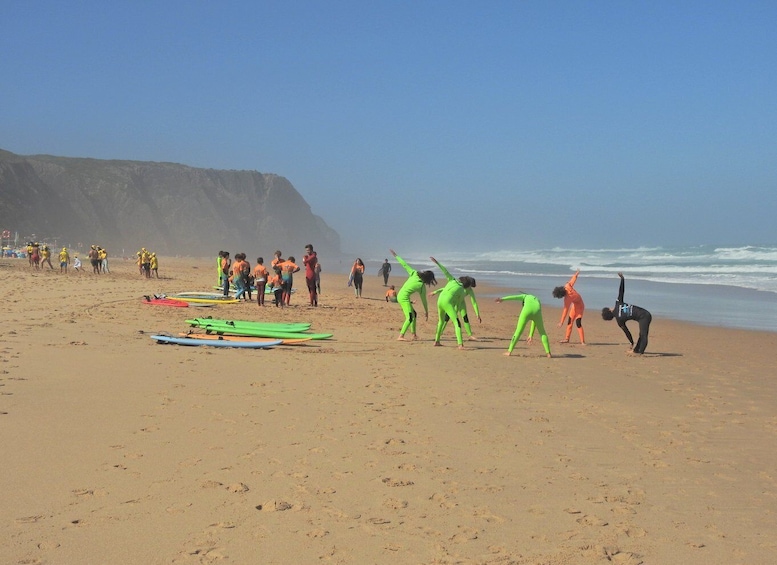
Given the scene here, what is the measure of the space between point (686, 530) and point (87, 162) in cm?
12588

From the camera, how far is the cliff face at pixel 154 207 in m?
89.9

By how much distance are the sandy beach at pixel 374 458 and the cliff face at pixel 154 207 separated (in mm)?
81156

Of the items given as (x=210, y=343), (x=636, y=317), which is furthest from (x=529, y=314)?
(x=210, y=343)

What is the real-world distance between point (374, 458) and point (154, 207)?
11460cm

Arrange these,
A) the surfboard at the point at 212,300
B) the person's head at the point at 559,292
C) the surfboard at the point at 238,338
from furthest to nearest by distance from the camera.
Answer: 1. the surfboard at the point at 212,300
2. the person's head at the point at 559,292
3. the surfboard at the point at 238,338

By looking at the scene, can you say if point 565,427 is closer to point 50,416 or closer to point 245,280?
point 50,416

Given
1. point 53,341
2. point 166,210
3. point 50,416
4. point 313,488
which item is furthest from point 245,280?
point 166,210

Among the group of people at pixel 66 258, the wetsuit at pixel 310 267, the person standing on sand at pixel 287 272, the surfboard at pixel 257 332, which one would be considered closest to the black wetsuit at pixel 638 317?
the surfboard at pixel 257 332

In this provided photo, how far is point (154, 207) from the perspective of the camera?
114000 mm

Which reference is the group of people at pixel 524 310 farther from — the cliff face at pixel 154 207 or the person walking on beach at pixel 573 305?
the cliff face at pixel 154 207

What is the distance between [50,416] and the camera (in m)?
6.95

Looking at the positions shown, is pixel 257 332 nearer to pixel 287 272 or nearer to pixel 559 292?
pixel 559 292

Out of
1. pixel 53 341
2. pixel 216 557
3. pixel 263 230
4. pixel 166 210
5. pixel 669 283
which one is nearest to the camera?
pixel 216 557

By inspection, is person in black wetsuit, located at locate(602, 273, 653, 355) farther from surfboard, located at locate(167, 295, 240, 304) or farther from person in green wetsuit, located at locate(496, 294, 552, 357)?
surfboard, located at locate(167, 295, 240, 304)
